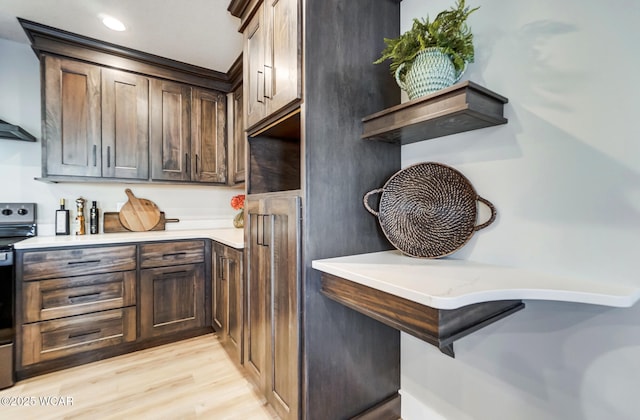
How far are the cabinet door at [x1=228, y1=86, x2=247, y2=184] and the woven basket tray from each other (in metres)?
1.66

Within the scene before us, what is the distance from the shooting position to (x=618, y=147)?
32.1 inches

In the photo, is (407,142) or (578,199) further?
(407,142)

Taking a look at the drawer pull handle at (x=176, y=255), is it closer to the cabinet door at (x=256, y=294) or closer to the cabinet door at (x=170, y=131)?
the cabinet door at (x=170, y=131)

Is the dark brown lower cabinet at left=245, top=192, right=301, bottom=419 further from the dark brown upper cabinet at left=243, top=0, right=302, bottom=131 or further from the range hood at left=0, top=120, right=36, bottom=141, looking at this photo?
the range hood at left=0, top=120, right=36, bottom=141

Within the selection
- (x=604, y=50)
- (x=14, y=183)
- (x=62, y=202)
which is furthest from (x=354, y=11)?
(x=14, y=183)

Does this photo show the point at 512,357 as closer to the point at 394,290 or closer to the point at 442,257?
the point at 442,257

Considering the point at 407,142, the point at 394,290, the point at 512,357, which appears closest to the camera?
the point at 394,290

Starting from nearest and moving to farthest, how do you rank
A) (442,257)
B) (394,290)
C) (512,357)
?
(394,290)
(512,357)
(442,257)

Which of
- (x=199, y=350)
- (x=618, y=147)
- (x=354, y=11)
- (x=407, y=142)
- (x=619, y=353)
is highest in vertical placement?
(x=354, y=11)

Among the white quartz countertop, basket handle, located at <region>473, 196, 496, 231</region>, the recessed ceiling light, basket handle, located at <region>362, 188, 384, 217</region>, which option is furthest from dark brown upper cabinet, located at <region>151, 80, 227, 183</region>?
basket handle, located at <region>473, 196, 496, 231</region>

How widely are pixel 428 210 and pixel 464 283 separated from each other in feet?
1.61

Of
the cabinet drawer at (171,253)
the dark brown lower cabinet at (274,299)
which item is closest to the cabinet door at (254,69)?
the dark brown lower cabinet at (274,299)

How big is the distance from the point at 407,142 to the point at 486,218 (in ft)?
1.78

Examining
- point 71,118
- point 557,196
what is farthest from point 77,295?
point 557,196
